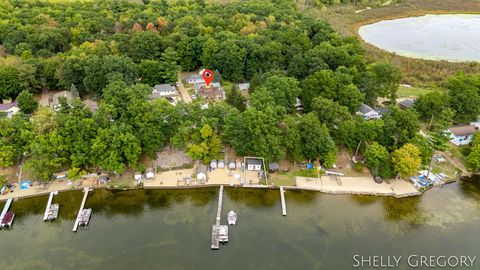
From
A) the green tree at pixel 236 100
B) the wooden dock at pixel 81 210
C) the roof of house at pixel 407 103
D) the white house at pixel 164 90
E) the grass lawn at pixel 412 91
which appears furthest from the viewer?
the grass lawn at pixel 412 91

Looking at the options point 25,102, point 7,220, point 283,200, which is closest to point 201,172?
point 283,200

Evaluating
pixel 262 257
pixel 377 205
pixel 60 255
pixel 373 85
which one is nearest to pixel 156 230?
pixel 60 255

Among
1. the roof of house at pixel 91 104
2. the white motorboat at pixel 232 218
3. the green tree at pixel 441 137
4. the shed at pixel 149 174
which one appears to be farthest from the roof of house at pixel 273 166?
the roof of house at pixel 91 104

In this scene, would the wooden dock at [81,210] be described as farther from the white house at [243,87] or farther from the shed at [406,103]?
the shed at [406,103]

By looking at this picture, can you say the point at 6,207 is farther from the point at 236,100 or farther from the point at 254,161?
the point at 236,100

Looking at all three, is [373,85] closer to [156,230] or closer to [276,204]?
[276,204]
